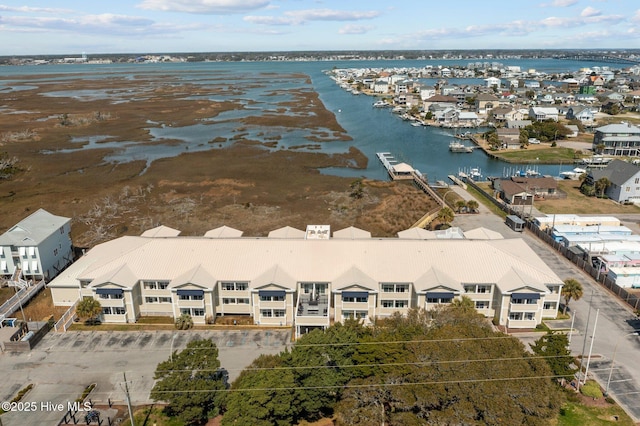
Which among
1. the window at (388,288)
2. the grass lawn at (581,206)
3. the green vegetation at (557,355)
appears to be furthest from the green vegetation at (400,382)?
the grass lawn at (581,206)

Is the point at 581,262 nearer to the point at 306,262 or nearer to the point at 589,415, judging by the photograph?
the point at 589,415

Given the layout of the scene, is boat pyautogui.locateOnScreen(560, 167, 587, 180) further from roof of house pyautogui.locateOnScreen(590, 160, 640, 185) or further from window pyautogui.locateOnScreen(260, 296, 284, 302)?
window pyautogui.locateOnScreen(260, 296, 284, 302)

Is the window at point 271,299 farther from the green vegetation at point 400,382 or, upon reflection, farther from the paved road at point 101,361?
the green vegetation at point 400,382

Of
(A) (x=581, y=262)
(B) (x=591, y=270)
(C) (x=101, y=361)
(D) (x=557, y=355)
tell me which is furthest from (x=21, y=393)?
(A) (x=581, y=262)

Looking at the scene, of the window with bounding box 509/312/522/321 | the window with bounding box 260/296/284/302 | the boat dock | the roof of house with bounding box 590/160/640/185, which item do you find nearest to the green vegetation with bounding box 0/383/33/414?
the window with bounding box 260/296/284/302

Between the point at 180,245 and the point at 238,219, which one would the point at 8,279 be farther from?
the point at 238,219

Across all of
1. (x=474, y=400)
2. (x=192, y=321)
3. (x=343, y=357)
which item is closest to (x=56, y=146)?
(x=192, y=321)
